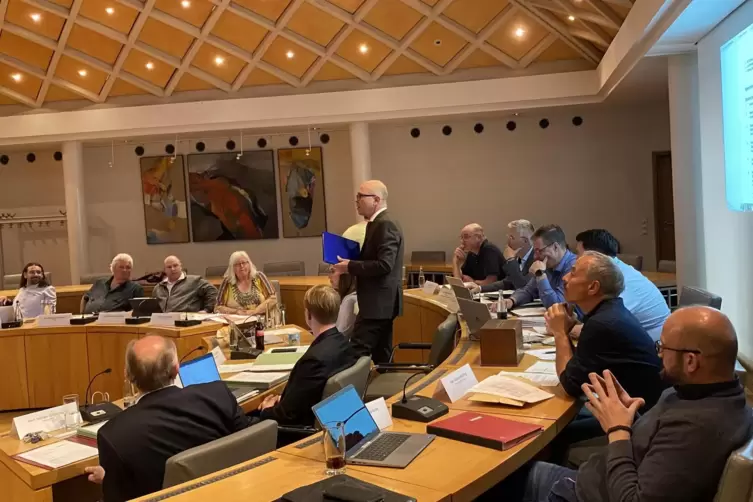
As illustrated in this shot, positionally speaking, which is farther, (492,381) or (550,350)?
(550,350)

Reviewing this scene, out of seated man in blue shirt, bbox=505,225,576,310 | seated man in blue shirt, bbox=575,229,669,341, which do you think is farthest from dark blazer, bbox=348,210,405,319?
seated man in blue shirt, bbox=575,229,669,341

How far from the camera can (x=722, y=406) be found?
5.57ft

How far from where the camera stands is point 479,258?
5.76 m

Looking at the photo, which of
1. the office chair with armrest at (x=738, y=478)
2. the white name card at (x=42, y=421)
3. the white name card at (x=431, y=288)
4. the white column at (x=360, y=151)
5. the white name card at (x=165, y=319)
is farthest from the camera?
the white column at (x=360, y=151)

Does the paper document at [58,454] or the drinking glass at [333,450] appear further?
the paper document at [58,454]

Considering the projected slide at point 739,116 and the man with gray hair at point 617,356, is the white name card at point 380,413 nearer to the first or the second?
the man with gray hair at point 617,356

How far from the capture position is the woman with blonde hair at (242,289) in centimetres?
551

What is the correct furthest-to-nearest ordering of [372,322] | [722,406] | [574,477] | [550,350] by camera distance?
[372,322], [550,350], [574,477], [722,406]

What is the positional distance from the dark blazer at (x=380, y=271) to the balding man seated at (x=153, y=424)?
1.63m

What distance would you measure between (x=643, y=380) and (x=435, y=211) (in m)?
7.55

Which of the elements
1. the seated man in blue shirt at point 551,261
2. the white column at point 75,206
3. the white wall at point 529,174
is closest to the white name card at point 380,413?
the seated man in blue shirt at point 551,261

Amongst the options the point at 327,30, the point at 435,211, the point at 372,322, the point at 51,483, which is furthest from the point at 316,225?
the point at 51,483

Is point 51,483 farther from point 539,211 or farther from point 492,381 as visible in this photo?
point 539,211

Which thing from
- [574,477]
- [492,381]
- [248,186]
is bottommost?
[574,477]
